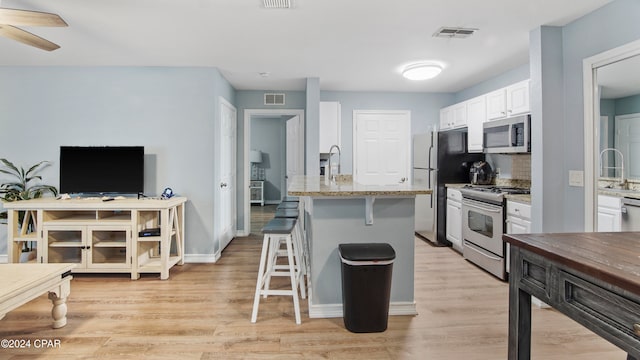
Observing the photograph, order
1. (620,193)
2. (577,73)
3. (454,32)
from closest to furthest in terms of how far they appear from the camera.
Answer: (620,193) < (577,73) < (454,32)

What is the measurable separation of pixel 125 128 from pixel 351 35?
293 cm

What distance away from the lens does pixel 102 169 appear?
13.2 ft

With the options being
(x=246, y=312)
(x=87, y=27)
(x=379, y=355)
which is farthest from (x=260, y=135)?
(x=379, y=355)

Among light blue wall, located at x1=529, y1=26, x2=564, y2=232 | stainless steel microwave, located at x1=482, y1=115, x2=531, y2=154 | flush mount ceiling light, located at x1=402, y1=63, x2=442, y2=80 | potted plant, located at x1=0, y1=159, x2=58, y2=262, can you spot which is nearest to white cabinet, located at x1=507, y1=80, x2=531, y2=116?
stainless steel microwave, located at x1=482, y1=115, x2=531, y2=154

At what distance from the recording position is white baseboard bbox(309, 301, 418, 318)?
8.86 ft

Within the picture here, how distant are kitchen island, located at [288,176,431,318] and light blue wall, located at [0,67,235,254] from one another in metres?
2.03

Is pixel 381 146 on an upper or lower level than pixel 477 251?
upper

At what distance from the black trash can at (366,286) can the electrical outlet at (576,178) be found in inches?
67.1

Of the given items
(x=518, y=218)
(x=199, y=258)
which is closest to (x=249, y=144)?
(x=199, y=258)

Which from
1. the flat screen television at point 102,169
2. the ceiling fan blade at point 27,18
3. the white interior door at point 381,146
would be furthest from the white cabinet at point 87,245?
the white interior door at point 381,146

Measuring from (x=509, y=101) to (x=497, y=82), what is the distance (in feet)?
2.98

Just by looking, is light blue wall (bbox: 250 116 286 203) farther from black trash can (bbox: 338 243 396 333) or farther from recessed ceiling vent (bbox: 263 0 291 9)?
black trash can (bbox: 338 243 396 333)

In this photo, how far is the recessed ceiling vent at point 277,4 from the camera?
8.22 ft

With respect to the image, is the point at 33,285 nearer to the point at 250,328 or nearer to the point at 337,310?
the point at 250,328
